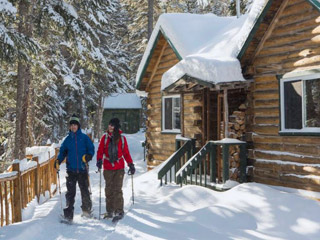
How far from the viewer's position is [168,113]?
1449 centimetres

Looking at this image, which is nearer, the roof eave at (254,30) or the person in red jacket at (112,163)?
the person in red jacket at (112,163)

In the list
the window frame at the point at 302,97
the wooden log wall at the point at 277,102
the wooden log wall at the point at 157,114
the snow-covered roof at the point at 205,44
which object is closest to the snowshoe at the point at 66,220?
the snow-covered roof at the point at 205,44

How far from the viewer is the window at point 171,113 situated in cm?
1409

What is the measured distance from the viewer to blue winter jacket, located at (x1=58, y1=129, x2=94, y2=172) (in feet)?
24.9

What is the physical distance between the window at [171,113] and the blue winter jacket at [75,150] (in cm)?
648

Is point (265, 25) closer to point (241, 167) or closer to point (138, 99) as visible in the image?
point (241, 167)

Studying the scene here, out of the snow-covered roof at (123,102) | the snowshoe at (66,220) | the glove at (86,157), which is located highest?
the snow-covered roof at (123,102)

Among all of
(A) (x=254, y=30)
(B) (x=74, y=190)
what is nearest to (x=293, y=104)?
(A) (x=254, y=30)

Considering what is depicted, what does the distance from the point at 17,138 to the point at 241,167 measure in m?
8.34

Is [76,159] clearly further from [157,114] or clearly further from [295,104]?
[157,114]

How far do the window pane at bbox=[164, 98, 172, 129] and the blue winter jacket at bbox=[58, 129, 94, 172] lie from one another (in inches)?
273

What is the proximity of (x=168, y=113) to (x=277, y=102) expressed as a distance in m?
6.08

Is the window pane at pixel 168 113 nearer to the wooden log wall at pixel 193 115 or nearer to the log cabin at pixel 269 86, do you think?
the wooden log wall at pixel 193 115

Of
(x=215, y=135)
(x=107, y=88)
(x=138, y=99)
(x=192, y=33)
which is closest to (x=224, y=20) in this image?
(x=192, y=33)
